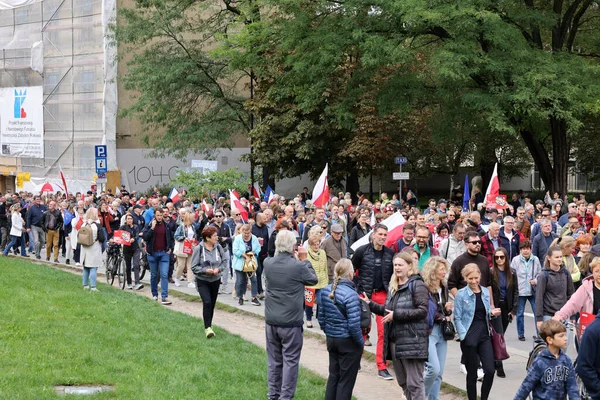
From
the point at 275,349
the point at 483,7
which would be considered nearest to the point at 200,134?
the point at 483,7

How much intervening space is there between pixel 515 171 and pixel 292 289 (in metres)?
41.0

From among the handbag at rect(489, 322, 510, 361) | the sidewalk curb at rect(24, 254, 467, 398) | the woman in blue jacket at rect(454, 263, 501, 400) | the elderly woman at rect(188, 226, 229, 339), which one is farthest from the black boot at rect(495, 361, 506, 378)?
the elderly woman at rect(188, 226, 229, 339)

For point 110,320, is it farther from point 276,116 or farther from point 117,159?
point 117,159

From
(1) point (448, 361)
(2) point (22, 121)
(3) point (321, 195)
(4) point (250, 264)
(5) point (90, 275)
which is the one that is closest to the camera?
(1) point (448, 361)

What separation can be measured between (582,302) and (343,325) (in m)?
2.27

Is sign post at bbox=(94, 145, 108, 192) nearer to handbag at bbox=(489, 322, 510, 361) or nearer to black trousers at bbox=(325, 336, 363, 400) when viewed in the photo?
handbag at bbox=(489, 322, 510, 361)

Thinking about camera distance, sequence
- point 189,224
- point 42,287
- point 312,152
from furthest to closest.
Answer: point 312,152
point 189,224
point 42,287

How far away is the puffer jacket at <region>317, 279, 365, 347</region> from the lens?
8.09m

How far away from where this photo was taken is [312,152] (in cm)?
3688

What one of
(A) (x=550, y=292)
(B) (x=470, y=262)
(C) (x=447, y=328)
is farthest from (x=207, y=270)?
(A) (x=550, y=292)

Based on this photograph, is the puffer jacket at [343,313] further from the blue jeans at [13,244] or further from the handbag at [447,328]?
the blue jeans at [13,244]

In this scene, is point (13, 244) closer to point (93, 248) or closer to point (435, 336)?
point (93, 248)

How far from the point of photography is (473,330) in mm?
8922

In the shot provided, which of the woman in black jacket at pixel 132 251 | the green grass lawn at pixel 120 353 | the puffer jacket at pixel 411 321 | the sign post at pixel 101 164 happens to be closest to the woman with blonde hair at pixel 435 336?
the puffer jacket at pixel 411 321
